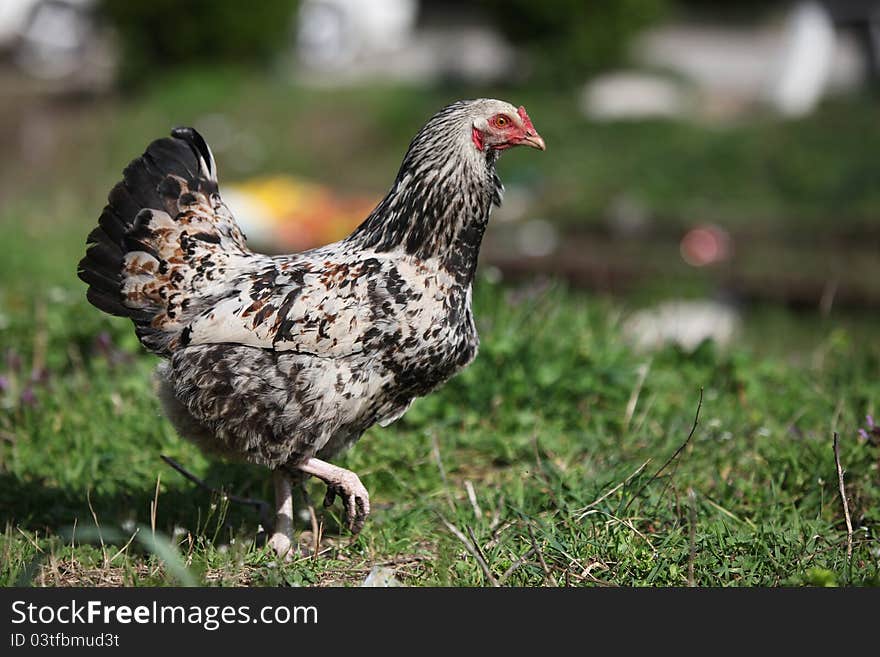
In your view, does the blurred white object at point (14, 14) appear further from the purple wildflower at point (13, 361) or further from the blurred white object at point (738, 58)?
the purple wildflower at point (13, 361)

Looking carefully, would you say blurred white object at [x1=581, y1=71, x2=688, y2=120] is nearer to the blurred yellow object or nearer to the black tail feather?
the blurred yellow object

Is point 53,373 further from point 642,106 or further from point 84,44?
point 84,44

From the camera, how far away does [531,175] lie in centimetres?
1261

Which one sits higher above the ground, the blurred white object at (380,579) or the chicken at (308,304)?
the chicken at (308,304)

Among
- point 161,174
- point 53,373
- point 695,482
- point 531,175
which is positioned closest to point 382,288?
point 161,174

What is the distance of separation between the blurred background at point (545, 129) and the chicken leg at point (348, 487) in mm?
2531

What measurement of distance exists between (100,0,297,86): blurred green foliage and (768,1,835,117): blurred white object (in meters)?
8.48

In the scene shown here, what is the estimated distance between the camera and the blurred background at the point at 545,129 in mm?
8328

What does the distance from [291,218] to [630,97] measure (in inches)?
316

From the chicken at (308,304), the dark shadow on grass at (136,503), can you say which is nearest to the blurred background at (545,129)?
the dark shadow on grass at (136,503)

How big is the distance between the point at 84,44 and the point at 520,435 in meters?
19.7

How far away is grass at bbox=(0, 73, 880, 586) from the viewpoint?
339cm

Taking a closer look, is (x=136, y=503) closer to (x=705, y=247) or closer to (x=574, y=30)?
(x=705, y=247)

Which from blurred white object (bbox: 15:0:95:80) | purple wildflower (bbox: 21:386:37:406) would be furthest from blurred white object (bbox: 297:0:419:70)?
purple wildflower (bbox: 21:386:37:406)
